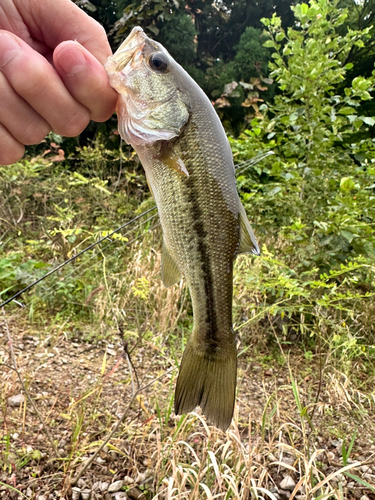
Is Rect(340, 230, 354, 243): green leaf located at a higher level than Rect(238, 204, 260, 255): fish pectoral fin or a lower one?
lower

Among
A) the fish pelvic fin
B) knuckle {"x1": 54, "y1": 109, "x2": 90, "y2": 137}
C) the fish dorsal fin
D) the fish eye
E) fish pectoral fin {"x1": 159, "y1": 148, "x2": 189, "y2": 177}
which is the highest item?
A: the fish eye

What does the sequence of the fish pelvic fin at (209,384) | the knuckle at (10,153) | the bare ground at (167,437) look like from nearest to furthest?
the fish pelvic fin at (209,384) → the knuckle at (10,153) → the bare ground at (167,437)

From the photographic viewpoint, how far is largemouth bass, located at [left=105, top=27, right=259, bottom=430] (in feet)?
3.64

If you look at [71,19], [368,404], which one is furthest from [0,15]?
[368,404]

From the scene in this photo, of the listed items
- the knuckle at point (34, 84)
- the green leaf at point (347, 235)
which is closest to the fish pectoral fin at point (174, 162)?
the knuckle at point (34, 84)

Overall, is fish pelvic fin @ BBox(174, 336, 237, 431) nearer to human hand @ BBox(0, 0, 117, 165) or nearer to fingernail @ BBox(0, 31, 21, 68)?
human hand @ BBox(0, 0, 117, 165)

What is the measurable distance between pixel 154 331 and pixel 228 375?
2.31m

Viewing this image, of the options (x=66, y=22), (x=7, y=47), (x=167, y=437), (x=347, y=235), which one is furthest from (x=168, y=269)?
(x=347, y=235)

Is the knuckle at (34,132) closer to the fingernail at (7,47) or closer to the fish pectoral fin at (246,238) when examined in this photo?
the fingernail at (7,47)

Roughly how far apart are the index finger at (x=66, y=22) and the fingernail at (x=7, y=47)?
0.93ft

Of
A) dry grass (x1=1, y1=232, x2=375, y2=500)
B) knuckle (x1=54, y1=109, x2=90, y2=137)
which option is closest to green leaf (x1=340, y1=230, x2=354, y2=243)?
dry grass (x1=1, y1=232, x2=375, y2=500)

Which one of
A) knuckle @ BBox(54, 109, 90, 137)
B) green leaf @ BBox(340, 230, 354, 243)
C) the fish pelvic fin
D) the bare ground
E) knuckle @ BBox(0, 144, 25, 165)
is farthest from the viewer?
green leaf @ BBox(340, 230, 354, 243)

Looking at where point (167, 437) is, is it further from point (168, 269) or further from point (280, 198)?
point (280, 198)

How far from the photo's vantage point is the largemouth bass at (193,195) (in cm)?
111
